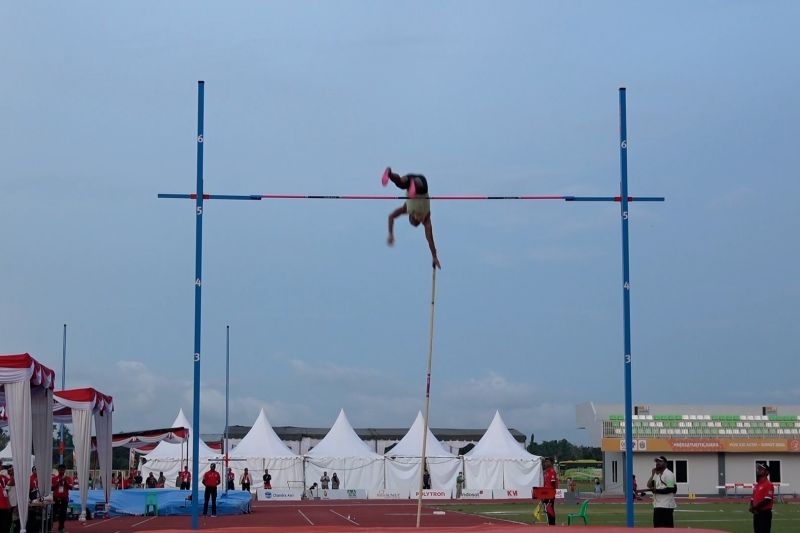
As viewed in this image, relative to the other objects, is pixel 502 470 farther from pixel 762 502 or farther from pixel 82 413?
pixel 762 502

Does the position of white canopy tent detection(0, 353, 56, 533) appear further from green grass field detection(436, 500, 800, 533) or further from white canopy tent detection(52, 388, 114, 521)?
green grass field detection(436, 500, 800, 533)

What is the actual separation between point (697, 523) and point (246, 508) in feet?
40.2

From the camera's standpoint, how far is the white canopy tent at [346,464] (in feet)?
125

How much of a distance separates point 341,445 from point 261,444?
2.94m

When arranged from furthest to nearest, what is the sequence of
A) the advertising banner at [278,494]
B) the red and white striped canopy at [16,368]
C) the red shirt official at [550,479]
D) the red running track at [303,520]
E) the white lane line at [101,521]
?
1. the advertising banner at [278,494]
2. the white lane line at [101,521]
3. the red running track at [303,520]
4. the red shirt official at [550,479]
5. the red and white striped canopy at [16,368]

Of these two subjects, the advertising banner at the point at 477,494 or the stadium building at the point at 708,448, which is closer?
the advertising banner at the point at 477,494

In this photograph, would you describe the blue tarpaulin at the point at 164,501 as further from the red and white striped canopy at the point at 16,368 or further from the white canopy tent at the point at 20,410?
the red and white striped canopy at the point at 16,368

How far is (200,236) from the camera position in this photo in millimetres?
12719

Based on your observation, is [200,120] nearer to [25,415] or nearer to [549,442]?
[25,415]

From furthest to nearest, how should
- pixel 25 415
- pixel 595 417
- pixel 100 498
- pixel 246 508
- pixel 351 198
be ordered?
pixel 595 417 → pixel 246 508 → pixel 100 498 → pixel 25 415 → pixel 351 198

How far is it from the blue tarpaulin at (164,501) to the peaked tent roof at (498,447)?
12818 millimetres

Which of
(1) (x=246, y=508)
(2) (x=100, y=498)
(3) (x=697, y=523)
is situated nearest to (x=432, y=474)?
(1) (x=246, y=508)

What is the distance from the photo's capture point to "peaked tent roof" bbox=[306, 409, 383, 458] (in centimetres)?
3842

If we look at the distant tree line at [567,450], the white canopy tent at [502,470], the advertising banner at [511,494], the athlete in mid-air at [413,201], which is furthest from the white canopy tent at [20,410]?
the distant tree line at [567,450]
